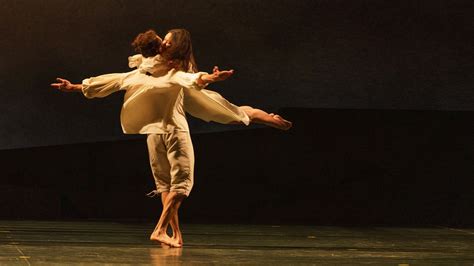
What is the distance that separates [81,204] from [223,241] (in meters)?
2.27

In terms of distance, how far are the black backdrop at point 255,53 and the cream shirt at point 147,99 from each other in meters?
2.25

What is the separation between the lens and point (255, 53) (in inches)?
260

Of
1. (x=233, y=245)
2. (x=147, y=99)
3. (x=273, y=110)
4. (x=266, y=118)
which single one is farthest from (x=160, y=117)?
(x=273, y=110)

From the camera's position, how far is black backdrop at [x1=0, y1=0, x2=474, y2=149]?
6520mm

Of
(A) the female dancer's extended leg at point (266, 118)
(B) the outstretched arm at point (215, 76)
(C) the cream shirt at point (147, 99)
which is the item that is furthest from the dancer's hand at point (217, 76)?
(A) the female dancer's extended leg at point (266, 118)

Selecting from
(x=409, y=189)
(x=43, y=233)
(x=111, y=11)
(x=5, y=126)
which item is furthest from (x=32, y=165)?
(x=409, y=189)

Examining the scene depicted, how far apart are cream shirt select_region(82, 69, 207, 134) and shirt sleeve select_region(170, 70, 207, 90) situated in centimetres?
2

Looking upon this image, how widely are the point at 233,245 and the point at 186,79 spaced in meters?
0.83

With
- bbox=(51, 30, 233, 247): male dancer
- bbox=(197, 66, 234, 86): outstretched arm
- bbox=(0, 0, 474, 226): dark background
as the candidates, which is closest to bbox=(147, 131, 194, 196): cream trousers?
bbox=(51, 30, 233, 247): male dancer

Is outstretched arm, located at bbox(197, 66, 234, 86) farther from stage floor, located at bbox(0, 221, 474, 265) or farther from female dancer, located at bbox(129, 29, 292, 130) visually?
stage floor, located at bbox(0, 221, 474, 265)

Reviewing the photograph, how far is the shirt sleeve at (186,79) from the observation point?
4.02m

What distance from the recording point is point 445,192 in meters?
6.64

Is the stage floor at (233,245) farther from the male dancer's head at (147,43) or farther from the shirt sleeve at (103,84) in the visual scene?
the male dancer's head at (147,43)

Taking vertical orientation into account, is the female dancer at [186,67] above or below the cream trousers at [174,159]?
above
